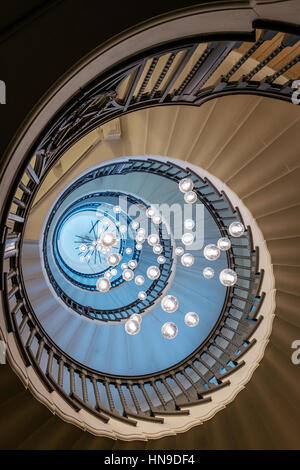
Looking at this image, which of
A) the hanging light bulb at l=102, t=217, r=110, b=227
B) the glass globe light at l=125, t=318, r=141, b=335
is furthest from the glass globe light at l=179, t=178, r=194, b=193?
the hanging light bulb at l=102, t=217, r=110, b=227

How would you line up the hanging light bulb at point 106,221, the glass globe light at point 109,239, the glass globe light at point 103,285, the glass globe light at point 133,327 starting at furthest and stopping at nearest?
the hanging light bulb at point 106,221 → the glass globe light at point 109,239 → the glass globe light at point 103,285 → the glass globe light at point 133,327

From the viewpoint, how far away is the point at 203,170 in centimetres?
476

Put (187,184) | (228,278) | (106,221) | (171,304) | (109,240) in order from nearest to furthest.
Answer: (228,278) → (171,304) → (187,184) → (109,240) → (106,221)

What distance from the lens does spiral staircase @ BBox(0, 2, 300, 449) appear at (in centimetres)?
249

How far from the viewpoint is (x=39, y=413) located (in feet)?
8.46

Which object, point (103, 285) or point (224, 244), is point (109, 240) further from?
point (224, 244)

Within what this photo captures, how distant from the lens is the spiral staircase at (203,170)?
249 cm

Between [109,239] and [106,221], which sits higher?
[106,221]

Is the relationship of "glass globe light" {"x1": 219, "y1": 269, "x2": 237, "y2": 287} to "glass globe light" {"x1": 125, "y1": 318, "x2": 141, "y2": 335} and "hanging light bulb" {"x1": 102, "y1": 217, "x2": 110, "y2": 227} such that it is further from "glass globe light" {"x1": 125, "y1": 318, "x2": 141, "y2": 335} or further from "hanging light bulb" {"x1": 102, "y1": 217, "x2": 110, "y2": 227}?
"hanging light bulb" {"x1": 102, "y1": 217, "x2": 110, "y2": 227}

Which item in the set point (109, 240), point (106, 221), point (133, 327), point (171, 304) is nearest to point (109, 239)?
point (109, 240)

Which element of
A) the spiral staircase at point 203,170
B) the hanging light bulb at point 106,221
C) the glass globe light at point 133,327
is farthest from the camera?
the hanging light bulb at point 106,221

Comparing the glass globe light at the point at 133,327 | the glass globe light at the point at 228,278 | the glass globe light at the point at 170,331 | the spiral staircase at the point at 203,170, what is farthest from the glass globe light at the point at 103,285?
the glass globe light at the point at 228,278

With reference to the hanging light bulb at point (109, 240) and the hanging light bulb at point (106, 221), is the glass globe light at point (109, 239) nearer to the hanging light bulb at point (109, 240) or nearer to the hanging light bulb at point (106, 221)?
the hanging light bulb at point (109, 240)
